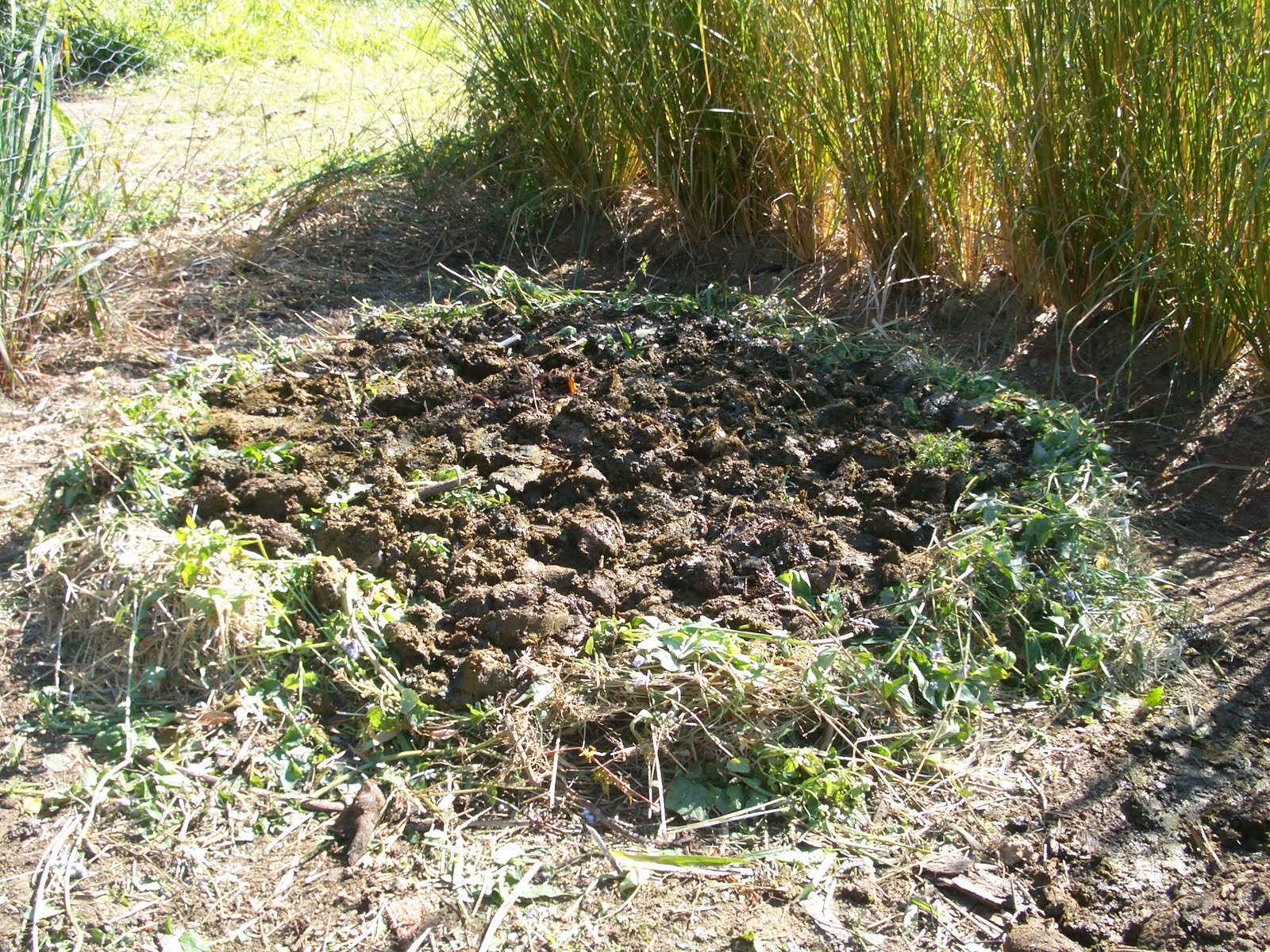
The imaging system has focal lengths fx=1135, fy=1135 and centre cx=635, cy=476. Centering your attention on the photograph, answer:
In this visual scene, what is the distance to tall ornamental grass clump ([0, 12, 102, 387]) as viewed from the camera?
146 inches

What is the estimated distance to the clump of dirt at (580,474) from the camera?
8.87ft

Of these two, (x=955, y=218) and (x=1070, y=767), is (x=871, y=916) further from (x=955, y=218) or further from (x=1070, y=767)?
(x=955, y=218)

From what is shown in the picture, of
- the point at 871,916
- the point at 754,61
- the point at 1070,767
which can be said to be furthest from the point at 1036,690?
the point at 754,61

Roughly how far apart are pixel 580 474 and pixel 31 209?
215 centimetres

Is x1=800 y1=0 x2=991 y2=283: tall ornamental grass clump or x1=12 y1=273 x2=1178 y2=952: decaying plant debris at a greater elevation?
x1=800 y1=0 x2=991 y2=283: tall ornamental grass clump

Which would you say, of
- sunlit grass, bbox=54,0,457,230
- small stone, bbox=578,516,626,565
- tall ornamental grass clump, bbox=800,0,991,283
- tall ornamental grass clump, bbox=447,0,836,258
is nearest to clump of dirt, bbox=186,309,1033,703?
small stone, bbox=578,516,626,565

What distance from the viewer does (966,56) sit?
3859 millimetres

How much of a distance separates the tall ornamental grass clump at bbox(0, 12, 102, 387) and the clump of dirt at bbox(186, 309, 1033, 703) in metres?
0.84

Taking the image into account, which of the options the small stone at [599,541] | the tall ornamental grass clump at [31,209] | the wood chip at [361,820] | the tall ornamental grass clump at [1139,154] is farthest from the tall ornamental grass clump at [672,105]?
the wood chip at [361,820]

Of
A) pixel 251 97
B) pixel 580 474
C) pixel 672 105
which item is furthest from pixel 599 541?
pixel 251 97

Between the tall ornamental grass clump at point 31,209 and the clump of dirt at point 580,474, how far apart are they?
843 mm

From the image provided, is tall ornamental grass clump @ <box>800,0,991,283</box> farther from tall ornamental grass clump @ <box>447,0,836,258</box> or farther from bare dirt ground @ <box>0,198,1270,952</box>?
bare dirt ground @ <box>0,198,1270,952</box>

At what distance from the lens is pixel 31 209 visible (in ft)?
12.3

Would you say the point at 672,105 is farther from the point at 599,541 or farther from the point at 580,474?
the point at 599,541
